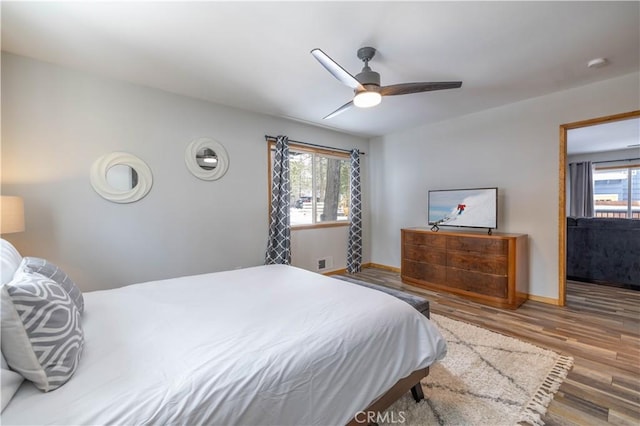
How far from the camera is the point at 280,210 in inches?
153

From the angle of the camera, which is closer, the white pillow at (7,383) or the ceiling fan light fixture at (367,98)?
the white pillow at (7,383)

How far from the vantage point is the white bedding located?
838 millimetres

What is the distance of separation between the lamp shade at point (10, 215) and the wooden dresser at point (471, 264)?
14.1 feet

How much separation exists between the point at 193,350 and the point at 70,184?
8.23 feet

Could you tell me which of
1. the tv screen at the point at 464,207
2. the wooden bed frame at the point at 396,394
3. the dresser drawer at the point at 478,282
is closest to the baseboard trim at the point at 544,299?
the dresser drawer at the point at 478,282

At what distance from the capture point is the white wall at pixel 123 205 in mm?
2383

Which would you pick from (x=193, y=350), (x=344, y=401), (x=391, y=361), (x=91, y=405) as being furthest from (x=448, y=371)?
(x=91, y=405)

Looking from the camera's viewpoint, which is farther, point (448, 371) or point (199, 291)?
point (448, 371)

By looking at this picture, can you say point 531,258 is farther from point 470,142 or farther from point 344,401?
point 344,401

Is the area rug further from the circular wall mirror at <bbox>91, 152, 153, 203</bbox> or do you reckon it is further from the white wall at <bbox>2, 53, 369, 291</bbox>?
the circular wall mirror at <bbox>91, 152, 153, 203</bbox>

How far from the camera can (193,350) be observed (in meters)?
1.09

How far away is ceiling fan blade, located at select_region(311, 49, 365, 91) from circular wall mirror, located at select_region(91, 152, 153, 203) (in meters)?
2.25

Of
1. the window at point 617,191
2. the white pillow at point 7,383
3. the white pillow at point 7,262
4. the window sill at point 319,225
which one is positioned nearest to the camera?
the white pillow at point 7,383

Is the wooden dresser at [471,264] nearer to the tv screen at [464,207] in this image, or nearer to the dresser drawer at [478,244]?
the dresser drawer at [478,244]
